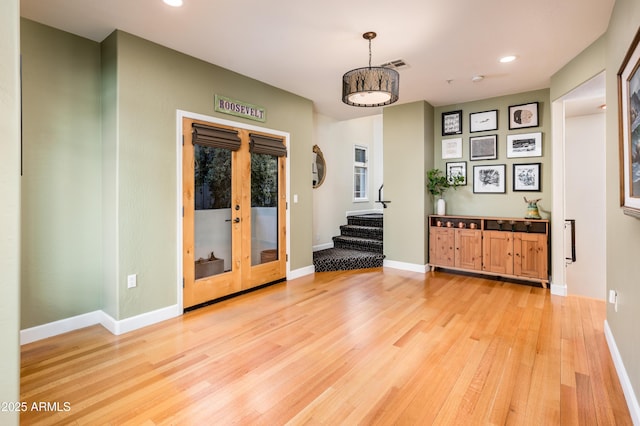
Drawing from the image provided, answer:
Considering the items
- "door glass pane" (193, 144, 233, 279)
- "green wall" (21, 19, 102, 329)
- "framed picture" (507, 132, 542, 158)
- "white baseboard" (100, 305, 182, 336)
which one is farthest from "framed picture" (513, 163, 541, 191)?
"green wall" (21, 19, 102, 329)

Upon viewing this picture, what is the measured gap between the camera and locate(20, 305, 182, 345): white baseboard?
2.88 metres

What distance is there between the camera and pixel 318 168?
6.39 metres

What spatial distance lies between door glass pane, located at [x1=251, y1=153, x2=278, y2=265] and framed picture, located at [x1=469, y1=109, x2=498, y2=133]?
3.25 m

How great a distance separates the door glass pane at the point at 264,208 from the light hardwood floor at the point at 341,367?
88 centimetres

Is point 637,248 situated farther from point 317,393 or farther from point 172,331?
point 172,331

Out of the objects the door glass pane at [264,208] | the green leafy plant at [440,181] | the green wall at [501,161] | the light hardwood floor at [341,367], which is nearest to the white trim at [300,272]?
the door glass pane at [264,208]

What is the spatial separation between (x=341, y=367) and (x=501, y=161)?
423cm

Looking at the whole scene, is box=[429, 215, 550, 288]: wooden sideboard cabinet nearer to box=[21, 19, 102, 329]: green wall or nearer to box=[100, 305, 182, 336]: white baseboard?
box=[100, 305, 182, 336]: white baseboard

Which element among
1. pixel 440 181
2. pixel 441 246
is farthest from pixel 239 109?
pixel 441 246

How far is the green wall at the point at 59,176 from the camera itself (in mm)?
2842

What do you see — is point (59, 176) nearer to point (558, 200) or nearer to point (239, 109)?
point (239, 109)

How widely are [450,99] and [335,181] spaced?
8.92ft

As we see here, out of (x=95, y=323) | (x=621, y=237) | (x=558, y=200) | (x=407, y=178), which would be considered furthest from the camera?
(x=407, y=178)

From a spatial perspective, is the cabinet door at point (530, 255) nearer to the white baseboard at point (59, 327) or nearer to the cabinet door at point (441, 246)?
the cabinet door at point (441, 246)
